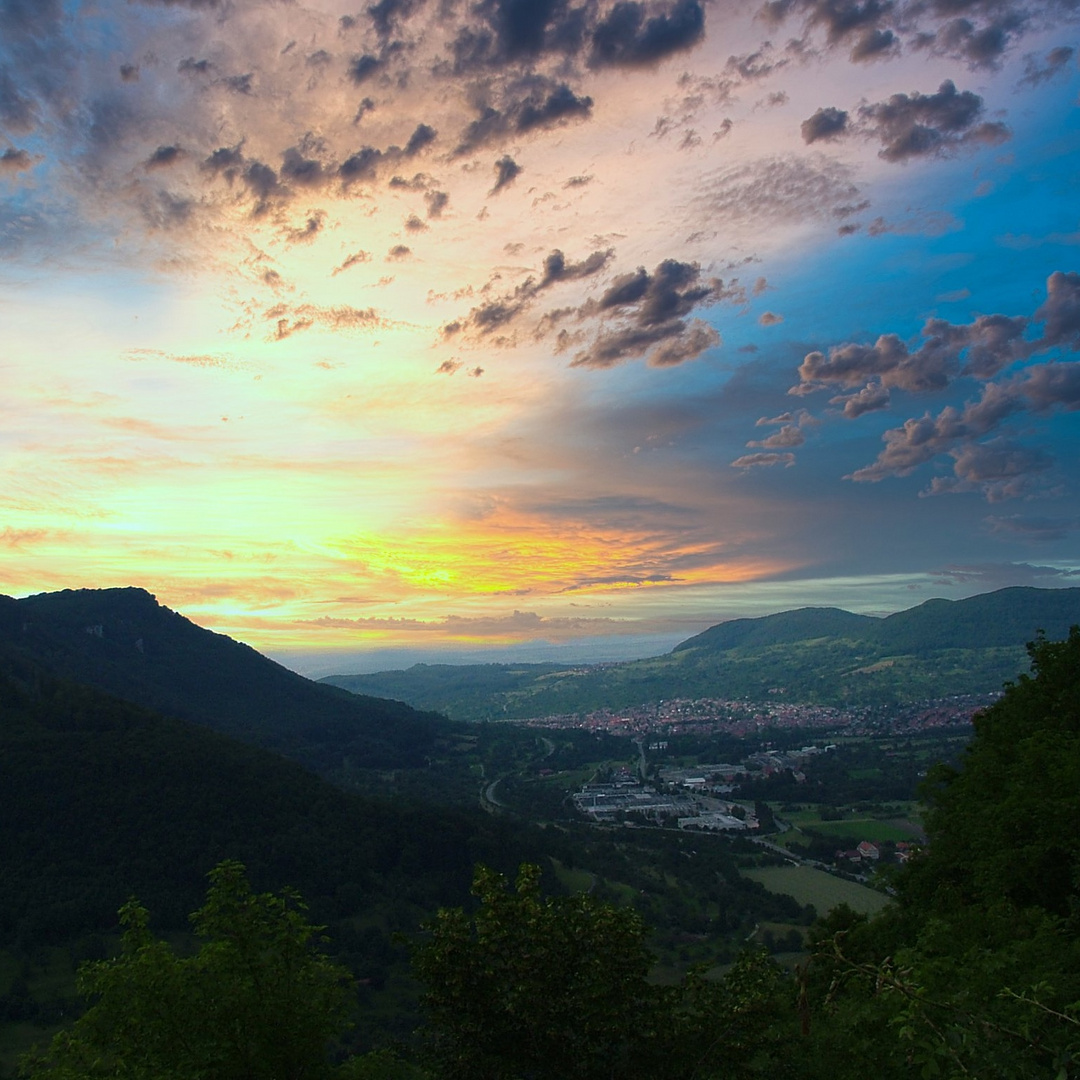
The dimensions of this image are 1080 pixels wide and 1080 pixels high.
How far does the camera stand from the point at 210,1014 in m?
10.6

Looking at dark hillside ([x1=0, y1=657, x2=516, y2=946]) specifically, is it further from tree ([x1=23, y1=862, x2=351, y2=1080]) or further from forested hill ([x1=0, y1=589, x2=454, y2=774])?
forested hill ([x1=0, y1=589, x2=454, y2=774])

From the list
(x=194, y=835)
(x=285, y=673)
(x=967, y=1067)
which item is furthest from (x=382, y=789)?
(x=967, y=1067)

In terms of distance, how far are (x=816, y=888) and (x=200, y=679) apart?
397 feet

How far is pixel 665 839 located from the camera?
85312 mm

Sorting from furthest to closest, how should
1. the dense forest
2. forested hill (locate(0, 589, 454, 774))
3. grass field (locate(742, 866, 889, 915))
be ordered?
1. forested hill (locate(0, 589, 454, 774))
2. grass field (locate(742, 866, 889, 915))
3. the dense forest

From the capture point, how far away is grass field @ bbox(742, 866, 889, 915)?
199 ft

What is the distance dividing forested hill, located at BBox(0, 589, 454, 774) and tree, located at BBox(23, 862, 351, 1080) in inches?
4425

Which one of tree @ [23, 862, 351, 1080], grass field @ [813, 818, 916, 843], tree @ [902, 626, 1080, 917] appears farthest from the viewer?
grass field @ [813, 818, 916, 843]

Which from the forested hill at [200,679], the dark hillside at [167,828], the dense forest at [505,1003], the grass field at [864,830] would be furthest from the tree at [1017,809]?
the forested hill at [200,679]

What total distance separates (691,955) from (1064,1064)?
54.5m

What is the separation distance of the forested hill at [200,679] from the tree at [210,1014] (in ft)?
369

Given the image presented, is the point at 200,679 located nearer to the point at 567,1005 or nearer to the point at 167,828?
the point at 167,828

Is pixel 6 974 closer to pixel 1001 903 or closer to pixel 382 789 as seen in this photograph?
pixel 1001 903

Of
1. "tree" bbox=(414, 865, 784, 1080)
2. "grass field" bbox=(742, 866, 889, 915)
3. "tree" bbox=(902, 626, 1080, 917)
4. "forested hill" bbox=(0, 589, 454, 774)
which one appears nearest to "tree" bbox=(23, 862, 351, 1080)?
"tree" bbox=(414, 865, 784, 1080)
